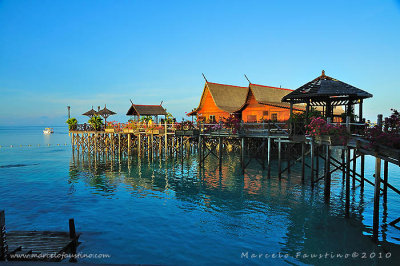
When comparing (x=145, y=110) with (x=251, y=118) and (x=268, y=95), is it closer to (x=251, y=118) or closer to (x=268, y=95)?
(x=251, y=118)

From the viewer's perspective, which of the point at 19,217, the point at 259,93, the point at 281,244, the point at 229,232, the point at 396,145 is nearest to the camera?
the point at 396,145

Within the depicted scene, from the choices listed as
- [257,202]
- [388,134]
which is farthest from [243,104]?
[388,134]

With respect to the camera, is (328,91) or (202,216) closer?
(202,216)

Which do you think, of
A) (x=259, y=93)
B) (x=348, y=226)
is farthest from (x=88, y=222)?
(x=259, y=93)

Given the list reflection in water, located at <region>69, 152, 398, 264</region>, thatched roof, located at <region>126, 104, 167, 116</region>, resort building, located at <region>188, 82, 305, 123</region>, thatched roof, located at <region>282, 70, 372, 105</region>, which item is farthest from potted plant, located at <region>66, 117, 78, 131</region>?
thatched roof, located at <region>282, 70, 372, 105</region>

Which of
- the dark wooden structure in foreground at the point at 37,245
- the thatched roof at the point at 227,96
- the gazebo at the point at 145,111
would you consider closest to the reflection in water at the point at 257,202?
the dark wooden structure in foreground at the point at 37,245

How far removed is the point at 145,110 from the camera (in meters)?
38.7

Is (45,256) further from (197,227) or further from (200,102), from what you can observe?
(200,102)

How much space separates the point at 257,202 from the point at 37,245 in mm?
10008

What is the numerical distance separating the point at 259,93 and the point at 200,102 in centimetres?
950

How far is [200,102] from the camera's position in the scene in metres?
39.8

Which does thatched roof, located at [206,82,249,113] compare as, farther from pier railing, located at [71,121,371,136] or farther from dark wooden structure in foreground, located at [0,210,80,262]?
dark wooden structure in foreground, located at [0,210,80,262]

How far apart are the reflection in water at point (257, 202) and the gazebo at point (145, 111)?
518 inches

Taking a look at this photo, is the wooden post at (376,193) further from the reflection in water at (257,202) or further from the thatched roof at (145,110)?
the thatched roof at (145,110)
